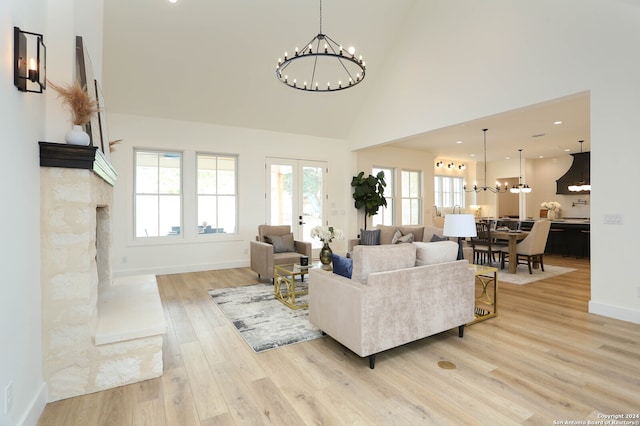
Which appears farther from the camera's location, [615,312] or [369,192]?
[369,192]

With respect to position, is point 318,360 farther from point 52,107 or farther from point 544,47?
point 544,47

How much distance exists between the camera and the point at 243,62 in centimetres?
559

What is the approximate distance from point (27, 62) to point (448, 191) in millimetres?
11214

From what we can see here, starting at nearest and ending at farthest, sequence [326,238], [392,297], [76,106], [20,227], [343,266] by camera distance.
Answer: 1. [20,227]
2. [76,106]
3. [392,297]
4. [343,266]
5. [326,238]

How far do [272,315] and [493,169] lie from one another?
11083 mm

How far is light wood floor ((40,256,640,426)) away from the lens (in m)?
1.98

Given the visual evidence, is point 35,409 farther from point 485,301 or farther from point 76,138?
point 485,301

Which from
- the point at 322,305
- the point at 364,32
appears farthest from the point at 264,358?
the point at 364,32

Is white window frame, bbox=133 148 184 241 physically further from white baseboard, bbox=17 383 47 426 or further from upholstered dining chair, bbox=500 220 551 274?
upholstered dining chair, bbox=500 220 551 274

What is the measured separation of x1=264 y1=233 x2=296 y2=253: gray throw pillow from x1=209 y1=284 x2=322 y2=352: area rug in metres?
0.88

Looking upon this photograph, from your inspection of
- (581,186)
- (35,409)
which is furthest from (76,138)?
(581,186)

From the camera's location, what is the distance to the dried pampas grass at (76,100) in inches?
84.5

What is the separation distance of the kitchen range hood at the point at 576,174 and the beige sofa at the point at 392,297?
9.33 metres

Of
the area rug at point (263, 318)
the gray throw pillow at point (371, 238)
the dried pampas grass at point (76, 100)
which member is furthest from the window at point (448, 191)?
the dried pampas grass at point (76, 100)
